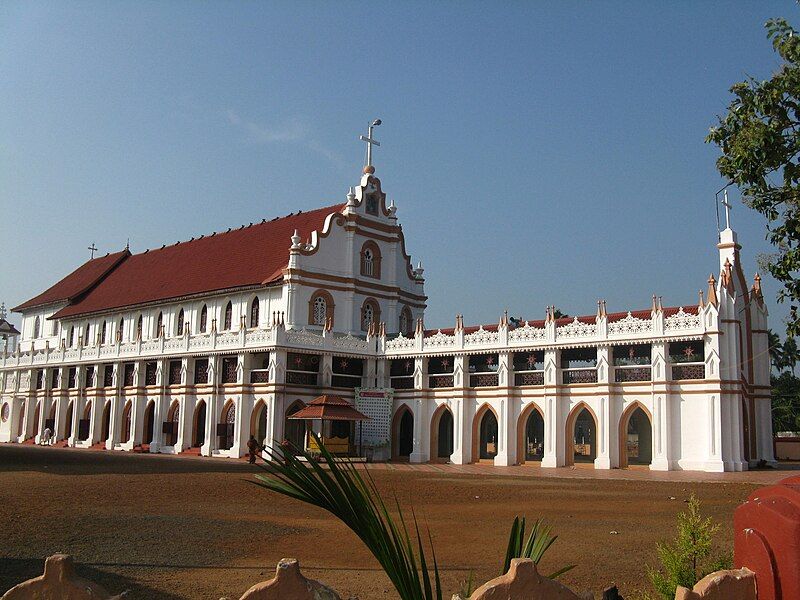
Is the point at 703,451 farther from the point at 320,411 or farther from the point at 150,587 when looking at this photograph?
the point at 150,587

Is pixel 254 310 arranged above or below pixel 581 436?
above

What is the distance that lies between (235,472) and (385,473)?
15.6ft

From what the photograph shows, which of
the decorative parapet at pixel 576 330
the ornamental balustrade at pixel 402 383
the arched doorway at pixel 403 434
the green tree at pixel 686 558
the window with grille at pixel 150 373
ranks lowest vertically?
the green tree at pixel 686 558

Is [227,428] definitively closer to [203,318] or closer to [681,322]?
[203,318]

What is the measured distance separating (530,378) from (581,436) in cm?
1802

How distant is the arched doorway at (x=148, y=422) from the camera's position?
41656mm

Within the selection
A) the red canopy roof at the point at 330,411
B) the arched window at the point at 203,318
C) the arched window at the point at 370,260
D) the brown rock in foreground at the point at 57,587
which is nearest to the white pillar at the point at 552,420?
the red canopy roof at the point at 330,411

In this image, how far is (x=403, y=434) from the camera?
38938 millimetres

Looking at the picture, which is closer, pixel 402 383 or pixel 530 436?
pixel 402 383

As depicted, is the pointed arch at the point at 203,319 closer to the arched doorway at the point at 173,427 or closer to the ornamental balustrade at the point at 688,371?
the arched doorway at the point at 173,427

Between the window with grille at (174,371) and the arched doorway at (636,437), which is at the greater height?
the window with grille at (174,371)

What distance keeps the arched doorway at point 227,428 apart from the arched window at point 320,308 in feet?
18.0

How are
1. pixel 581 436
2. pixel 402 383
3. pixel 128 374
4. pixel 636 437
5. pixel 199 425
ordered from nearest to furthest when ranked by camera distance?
pixel 402 383, pixel 199 425, pixel 128 374, pixel 636 437, pixel 581 436

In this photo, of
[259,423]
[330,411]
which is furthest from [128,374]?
[330,411]
